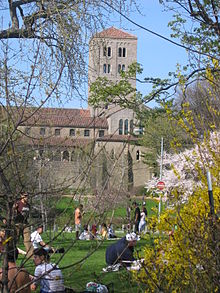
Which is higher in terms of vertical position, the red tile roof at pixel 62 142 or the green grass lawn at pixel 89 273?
the red tile roof at pixel 62 142

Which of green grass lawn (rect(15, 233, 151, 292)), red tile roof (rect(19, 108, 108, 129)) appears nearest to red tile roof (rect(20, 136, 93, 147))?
red tile roof (rect(19, 108, 108, 129))

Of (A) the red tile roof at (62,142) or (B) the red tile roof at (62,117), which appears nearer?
(A) the red tile roof at (62,142)

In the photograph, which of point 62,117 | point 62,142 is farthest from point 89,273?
point 62,142

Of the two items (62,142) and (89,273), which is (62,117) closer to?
(62,142)

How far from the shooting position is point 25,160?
4.30 meters

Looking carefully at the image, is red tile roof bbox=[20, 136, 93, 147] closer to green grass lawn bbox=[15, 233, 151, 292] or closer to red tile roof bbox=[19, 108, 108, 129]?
red tile roof bbox=[19, 108, 108, 129]

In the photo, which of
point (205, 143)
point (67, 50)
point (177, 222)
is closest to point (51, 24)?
point (67, 50)

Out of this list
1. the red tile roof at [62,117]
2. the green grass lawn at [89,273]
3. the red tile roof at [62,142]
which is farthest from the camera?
the green grass lawn at [89,273]

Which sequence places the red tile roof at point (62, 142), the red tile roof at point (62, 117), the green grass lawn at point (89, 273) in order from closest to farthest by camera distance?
the red tile roof at point (62, 142) → the red tile roof at point (62, 117) → the green grass lawn at point (89, 273)

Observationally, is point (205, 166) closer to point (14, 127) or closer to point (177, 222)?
point (177, 222)

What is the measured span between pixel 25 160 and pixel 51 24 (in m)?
2.11

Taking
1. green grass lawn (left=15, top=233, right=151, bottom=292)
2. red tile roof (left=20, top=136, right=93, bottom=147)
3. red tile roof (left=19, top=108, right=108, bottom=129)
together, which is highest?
red tile roof (left=19, top=108, right=108, bottom=129)

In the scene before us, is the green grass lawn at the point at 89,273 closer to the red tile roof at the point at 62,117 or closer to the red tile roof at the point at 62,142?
the red tile roof at the point at 62,117

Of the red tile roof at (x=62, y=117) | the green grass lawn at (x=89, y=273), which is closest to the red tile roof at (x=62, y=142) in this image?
the red tile roof at (x=62, y=117)
